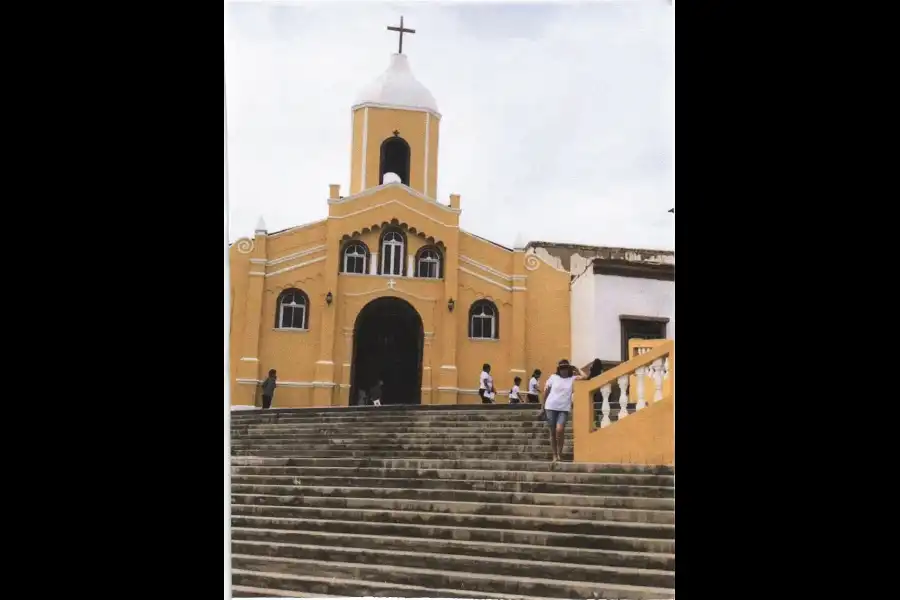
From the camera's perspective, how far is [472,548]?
518cm

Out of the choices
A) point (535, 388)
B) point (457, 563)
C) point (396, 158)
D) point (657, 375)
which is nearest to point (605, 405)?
point (657, 375)

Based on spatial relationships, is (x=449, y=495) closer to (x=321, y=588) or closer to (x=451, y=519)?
(x=451, y=519)

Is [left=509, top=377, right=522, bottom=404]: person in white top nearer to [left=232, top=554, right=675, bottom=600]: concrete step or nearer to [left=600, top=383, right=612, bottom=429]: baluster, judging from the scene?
[left=600, top=383, right=612, bottom=429]: baluster

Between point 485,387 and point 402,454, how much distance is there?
2.69 ft

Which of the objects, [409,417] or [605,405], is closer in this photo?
[605,405]

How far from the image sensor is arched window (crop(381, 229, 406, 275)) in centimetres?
670

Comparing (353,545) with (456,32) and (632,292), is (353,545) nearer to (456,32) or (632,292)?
(632,292)

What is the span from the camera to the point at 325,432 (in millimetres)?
6266

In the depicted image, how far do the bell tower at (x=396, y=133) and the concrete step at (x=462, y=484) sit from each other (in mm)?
2083

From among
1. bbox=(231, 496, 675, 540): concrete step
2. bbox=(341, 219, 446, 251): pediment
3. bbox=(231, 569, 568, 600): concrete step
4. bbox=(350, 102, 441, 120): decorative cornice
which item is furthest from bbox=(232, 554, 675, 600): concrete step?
bbox=(350, 102, 441, 120): decorative cornice

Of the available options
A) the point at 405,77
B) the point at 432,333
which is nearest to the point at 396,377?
the point at 432,333

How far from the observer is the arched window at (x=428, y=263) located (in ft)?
21.7

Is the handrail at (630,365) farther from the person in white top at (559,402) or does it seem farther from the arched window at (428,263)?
the arched window at (428,263)

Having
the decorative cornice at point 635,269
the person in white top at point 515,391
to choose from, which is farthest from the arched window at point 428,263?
the decorative cornice at point 635,269
